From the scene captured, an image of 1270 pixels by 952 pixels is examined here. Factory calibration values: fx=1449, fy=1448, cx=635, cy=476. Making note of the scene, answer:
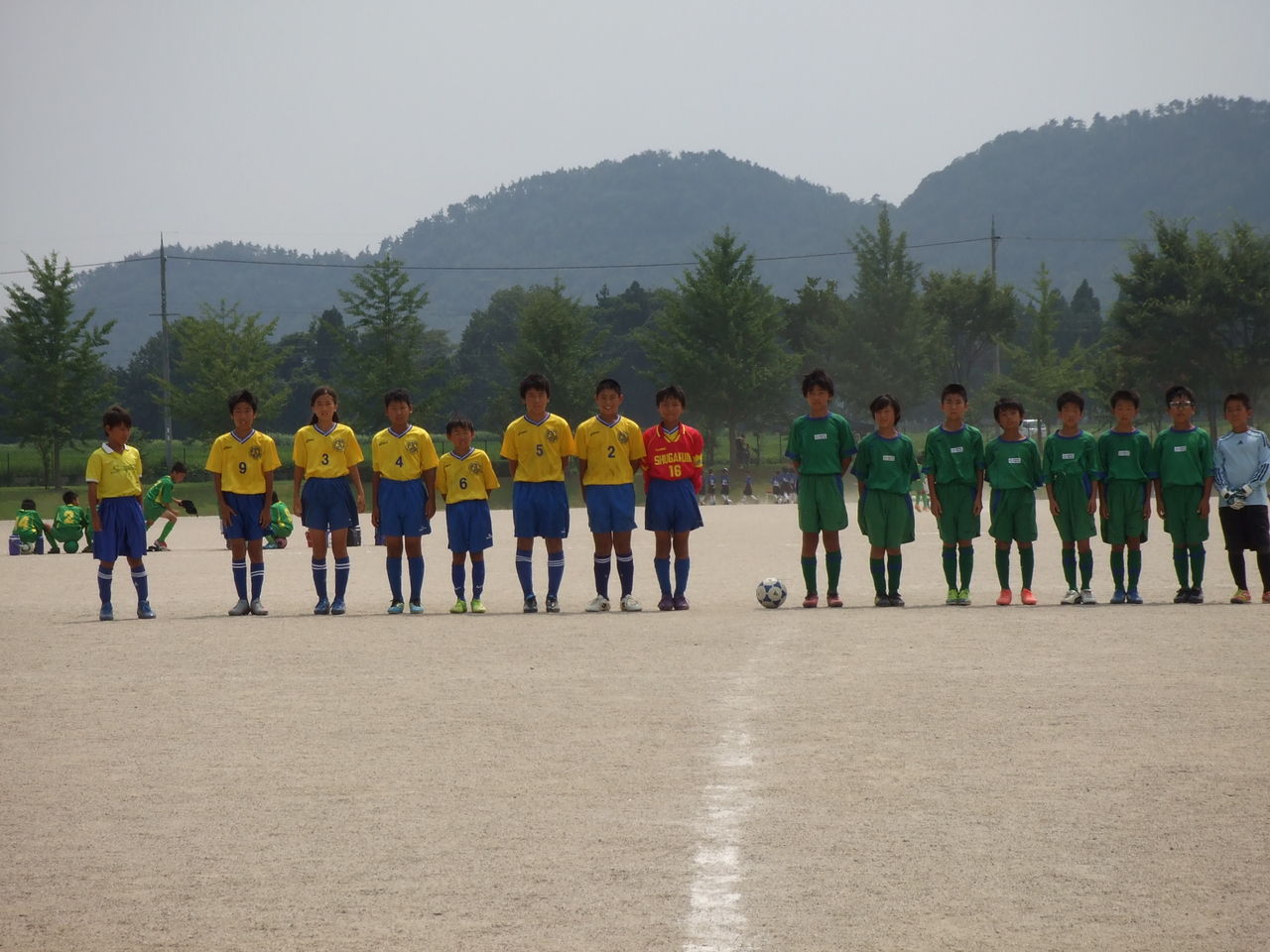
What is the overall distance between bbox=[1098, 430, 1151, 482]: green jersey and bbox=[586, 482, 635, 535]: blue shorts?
4.22 meters

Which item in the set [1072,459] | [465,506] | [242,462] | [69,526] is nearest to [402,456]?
[465,506]

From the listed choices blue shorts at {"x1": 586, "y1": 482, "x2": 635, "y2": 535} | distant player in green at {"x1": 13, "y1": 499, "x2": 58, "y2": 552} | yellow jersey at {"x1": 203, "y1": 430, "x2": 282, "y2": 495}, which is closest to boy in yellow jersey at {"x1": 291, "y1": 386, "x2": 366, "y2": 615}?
yellow jersey at {"x1": 203, "y1": 430, "x2": 282, "y2": 495}

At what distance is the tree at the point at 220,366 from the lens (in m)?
53.5

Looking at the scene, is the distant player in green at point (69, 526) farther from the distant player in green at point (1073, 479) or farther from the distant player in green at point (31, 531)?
the distant player in green at point (1073, 479)

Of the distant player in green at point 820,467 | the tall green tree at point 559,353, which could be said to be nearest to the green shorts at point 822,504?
the distant player in green at point 820,467

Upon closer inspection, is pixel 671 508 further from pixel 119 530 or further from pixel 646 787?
pixel 646 787

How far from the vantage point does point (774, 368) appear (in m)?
59.1

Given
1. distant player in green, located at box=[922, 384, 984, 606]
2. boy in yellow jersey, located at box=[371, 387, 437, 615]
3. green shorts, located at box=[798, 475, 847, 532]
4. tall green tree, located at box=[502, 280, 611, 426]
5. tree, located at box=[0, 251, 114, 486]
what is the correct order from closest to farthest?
green shorts, located at box=[798, 475, 847, 532] → boy in yellow jersey, located at box=[371, 387, 437, 615] → distant player in green, located at box=[922, 384, 984, 606] → tree, located at box=[0, 251, 114, 486] → tall green tree, located at box=[502, 280, 611, 426]

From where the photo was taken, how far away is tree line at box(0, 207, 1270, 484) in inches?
1996

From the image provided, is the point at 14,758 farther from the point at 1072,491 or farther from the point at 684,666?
the point at 1072,491

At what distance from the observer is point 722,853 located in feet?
16.1

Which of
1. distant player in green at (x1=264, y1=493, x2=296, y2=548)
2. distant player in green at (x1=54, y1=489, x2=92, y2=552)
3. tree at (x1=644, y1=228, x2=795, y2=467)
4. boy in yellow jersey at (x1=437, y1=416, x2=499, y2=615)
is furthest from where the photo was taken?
tree at (x1=644, y1=228, x2=795, y2=467)

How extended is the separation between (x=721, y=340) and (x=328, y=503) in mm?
46132

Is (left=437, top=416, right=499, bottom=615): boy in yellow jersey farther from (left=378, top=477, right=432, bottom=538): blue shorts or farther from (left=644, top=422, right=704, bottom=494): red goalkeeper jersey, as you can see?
(left=644, top=422, right=704, bottom=494): red goalkeeper jersey
